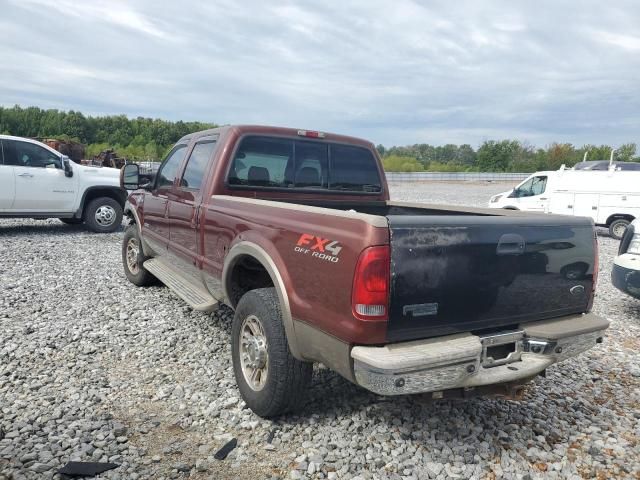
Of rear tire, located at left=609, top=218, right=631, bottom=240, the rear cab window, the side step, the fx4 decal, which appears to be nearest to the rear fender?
the fx4 decal

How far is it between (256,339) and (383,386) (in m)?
1.15

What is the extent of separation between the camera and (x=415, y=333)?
2.48 meters

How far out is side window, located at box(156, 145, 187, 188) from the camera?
5.11 m

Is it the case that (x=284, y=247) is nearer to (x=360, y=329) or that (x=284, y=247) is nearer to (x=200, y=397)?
(x=360, y=329)

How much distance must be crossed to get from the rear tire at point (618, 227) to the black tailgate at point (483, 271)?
11.3 m

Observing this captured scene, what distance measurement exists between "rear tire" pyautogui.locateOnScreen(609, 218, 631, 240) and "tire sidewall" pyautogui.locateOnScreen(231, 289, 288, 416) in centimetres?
1252

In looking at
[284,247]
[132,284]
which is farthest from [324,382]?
[132,284]

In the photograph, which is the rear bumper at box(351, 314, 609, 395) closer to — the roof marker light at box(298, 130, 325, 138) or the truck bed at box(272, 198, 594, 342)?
the truck bed at box(272, 198, 594, 342)

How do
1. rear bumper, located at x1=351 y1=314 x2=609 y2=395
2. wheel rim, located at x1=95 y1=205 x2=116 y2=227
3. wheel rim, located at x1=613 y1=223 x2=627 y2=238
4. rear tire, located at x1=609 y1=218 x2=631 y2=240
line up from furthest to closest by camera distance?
wheel rim, located at x1=613 y1=223 x2=627 y2=238, rear tire, located at x1=609 y1=218 x2=631 y2=240, wheel rim, located at x1=95 y1=205 x2=116 y2=227, rear bumper, located at x1=351 y1=314 x2=609 y2=395

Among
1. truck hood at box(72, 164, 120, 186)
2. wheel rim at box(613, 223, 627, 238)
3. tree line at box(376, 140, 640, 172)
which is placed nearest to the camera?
truck hood at box(72, 164, 120, 186)

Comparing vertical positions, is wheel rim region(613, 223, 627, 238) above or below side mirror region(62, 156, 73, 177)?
below

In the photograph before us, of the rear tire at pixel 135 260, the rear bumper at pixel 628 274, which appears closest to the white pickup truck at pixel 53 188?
the rear tire at pixel 135 260

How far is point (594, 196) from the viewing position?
1283 cm

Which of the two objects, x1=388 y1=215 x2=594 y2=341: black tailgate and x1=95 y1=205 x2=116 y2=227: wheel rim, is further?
x1=95 y1=205 x2=116 y2=227: wheel rim
